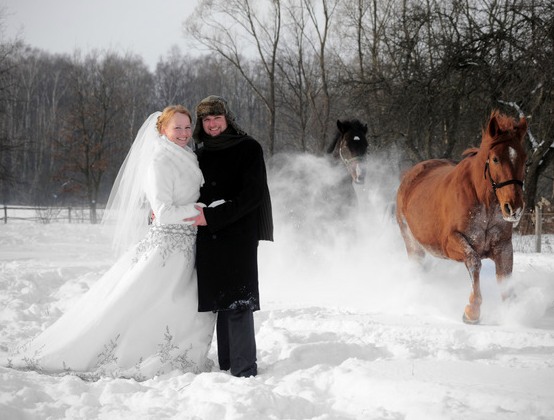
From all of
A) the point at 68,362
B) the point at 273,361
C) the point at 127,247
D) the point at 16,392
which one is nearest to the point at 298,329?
the point at 273,361

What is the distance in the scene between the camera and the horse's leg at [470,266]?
438 centimetres

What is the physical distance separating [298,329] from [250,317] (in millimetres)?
1232

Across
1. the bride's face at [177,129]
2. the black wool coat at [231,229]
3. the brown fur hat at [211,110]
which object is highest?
the brown fur hat at [211,110]

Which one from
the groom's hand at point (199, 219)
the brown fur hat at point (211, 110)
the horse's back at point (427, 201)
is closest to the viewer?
the groom's hand at point (199, 219)

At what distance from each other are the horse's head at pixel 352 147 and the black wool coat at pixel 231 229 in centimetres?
413

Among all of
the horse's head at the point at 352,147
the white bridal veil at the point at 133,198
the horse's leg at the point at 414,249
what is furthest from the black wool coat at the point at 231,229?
the horse's head at the point at 352,147

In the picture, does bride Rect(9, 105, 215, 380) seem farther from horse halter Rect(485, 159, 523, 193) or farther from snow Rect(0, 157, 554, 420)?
horse halter Rect(485, 159, 523, 193)

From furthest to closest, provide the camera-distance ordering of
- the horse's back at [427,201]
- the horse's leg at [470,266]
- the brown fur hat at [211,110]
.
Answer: the horse's back at [427,201] < the horse's leg at [470,266] < the brown fur hat at [211,110]

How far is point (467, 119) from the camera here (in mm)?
14742

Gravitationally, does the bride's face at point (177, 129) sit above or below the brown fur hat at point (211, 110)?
below

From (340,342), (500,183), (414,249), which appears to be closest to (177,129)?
(340,342)

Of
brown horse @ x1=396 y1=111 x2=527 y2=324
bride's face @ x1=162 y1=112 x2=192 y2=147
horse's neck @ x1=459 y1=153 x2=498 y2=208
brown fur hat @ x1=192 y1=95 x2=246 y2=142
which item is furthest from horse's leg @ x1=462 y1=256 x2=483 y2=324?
bride's face @ x1=162 y1=112 x2=192 y2=147

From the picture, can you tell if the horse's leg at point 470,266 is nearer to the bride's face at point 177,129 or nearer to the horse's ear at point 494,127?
the horse's ear at point 494,127

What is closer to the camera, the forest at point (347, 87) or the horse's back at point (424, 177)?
the horse's back at point (424, 177)
